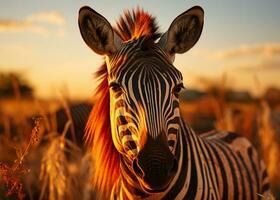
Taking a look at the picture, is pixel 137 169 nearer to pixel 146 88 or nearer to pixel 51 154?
pixel 146 88

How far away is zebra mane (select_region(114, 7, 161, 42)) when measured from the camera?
3.86m

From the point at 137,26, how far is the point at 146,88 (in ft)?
3.24

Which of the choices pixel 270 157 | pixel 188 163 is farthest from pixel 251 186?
pixel 270 157

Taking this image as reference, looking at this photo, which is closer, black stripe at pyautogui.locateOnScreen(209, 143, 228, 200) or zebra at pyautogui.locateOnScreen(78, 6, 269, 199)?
zebra at pyautogui.locateOnScreen(78, 6, 269, 199)

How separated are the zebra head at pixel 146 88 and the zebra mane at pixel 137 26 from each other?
0.4 inches

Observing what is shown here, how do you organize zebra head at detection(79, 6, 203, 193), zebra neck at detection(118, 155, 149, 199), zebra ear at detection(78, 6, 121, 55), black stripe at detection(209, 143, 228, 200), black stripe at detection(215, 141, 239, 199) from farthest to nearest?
black stripe at detection(215, 141, 239, 199) < black stripe at detection(209, 143, 228, 200) < zebra ear at detection(78, 6, 121, 55) < zebra neck at detection(118, 155, 149, 199) < zebra head at detection(79, 6, 203, 193)

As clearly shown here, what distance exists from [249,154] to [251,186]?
0.54m

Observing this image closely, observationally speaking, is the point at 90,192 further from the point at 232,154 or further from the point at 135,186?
the point at 135,186

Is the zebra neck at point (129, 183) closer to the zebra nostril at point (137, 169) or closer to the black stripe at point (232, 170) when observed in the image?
the zebra nostril at point (137, 169)

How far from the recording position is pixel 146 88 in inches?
125

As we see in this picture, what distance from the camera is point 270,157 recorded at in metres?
8.20

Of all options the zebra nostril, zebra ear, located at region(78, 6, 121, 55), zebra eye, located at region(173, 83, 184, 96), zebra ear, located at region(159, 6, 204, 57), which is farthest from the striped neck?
zebra ear, located at region(78, 6, 121, 55)

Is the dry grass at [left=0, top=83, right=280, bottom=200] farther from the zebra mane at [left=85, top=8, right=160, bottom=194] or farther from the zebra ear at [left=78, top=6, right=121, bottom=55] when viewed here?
the zebra ear at [left=78, top=6, right=121, bottom=55]

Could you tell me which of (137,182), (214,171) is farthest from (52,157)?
(214,171)
